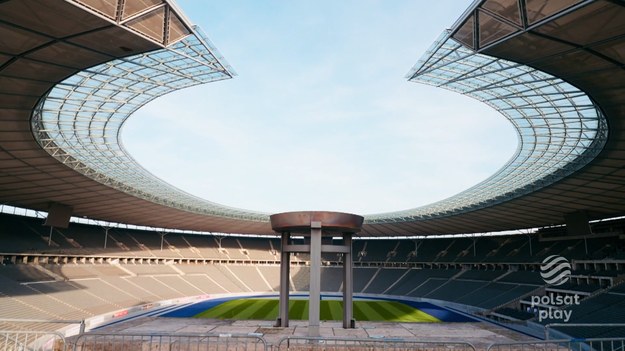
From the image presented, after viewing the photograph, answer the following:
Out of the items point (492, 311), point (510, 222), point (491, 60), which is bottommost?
point (492, 311)

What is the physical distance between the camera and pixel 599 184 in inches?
1480

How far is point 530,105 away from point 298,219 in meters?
18.4

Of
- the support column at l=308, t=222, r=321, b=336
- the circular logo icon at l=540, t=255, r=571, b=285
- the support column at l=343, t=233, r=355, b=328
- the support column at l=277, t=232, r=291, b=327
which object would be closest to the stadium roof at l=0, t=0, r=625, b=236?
the circular logo icon at l=540, t=255, r=571, b=285

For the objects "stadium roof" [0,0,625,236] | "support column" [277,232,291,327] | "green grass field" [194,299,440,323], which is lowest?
"green grass field" [194,299,440,323]

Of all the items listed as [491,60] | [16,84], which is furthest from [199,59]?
[491,60]

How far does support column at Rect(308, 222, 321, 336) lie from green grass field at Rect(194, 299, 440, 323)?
19.4 meters

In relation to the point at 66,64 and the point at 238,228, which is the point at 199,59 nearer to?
the point at 66,64

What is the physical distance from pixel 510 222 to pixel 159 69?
177 feet

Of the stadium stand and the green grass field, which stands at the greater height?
the stadium stand

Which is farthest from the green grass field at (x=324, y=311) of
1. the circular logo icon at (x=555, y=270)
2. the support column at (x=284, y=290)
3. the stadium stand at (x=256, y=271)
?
the circular logo icon at (x=555, y=270)

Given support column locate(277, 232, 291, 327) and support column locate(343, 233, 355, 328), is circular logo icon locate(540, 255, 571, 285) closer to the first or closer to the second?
support column locate(343, 233, 355, 328)

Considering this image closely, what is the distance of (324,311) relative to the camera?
180 ft

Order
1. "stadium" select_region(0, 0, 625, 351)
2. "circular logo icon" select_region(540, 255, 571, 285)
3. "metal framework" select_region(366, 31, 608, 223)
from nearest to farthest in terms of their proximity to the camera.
Result: "stadium" select_region(0, 0, 625, 351)
"metal framework" select_region(366, 31, 608, 223)
"circular logo icon" select_region(540, 255, 571, 285)

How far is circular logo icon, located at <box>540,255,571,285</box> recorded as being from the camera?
5369 cm
